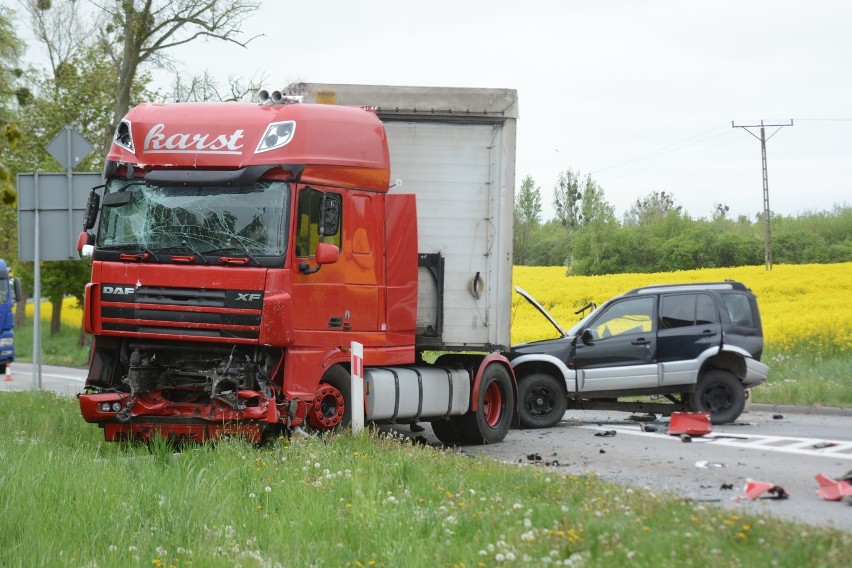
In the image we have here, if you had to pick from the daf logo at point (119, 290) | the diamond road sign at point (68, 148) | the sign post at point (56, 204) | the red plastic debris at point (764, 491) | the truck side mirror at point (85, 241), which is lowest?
the red plastic debris at point (764, 491)

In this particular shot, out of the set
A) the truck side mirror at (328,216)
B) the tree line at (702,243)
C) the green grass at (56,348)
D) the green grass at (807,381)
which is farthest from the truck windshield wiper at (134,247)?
the tree line at (702,243)

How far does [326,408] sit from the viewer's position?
1188cm

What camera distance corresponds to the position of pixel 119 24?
26.9 metres

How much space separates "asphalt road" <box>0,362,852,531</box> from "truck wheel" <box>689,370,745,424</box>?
24 centimetres

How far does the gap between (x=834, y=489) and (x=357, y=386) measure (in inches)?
194

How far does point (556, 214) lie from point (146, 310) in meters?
83.0

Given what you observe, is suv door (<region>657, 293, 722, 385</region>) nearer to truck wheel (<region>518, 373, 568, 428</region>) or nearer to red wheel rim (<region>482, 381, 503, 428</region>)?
truck wheel (<region>518, 373, 568, 428</region>)

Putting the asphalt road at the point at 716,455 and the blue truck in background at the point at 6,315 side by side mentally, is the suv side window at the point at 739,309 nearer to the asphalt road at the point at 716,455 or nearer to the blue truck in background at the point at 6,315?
the asphalt road at the point at 716,455

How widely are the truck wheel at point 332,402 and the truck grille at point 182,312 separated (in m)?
1.10

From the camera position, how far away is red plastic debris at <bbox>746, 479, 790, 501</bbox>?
29.5 ft

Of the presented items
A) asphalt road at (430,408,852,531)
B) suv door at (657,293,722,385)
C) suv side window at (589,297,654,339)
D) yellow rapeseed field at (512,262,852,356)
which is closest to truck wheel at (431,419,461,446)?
asphalt road at (430,408,852,531)

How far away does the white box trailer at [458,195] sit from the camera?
44.4ft

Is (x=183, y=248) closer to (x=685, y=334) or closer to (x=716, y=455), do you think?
(x=716, y=455)

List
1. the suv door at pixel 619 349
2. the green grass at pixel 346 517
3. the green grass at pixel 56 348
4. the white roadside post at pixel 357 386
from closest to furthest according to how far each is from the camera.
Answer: the green grass at pixel 346 517
the white roadside post at pixel 357 386
the suv door at pixel 619 349
the green grass at pixel 56 348
